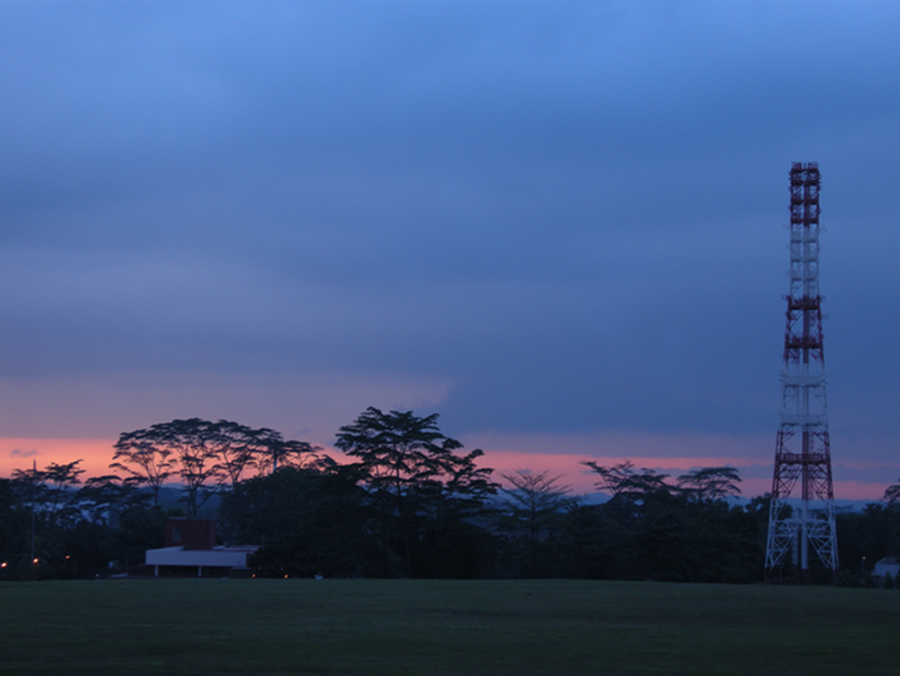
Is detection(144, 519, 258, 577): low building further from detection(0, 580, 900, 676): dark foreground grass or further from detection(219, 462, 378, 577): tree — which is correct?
detection(0, 580, 900, 676): dark foreground grass

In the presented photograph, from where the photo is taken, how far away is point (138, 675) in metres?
10.7

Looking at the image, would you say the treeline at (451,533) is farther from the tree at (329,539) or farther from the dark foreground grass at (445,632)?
the dark foreground grass at (445,632)

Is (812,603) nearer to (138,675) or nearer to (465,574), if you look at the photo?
(138,675)

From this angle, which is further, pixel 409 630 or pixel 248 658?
pixel 409 630

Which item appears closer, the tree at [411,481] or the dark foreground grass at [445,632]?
the dark foreground grass at [445,632]

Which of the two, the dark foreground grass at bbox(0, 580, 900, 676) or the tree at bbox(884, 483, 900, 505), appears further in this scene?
the tree at bbox(884, 483, 900, 505)

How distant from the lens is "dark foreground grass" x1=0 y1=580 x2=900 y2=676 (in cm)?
1168

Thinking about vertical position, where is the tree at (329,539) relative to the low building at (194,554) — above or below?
above

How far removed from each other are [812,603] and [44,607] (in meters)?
18.8

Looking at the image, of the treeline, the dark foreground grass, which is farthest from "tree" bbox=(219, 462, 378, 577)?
the dark foreground grass

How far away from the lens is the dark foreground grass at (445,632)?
11.7m

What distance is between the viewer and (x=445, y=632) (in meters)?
15.0

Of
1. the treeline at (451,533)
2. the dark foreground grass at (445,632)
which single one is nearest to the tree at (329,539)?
the treeline at (451,533)

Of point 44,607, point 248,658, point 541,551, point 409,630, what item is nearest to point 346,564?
point 541,551
